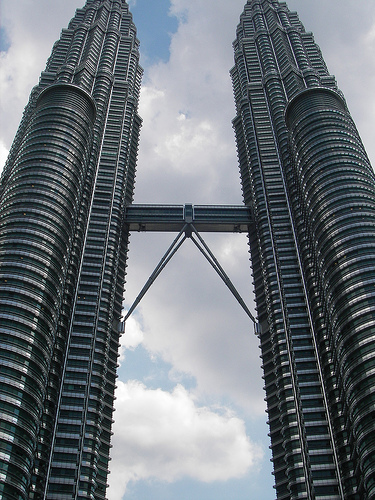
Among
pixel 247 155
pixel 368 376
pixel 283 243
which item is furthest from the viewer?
pixel 247 155

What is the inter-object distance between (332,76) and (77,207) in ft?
311

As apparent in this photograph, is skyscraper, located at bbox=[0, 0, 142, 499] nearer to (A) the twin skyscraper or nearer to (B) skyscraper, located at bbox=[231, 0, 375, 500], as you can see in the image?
(A) the twin skyscraper

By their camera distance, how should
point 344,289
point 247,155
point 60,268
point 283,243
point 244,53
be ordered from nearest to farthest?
point 344,289
point 60,268
point 283,243
point 247,155
point 244,53

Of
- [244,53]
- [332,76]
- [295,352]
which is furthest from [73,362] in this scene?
[244,53]

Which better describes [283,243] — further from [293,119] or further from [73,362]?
[73,362]

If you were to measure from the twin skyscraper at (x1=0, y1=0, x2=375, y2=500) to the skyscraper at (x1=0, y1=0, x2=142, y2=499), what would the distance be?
0.92ft

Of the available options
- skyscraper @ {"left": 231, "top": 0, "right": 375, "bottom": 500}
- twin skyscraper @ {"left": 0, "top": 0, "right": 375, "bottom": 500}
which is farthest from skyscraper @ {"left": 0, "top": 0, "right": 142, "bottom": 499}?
skyscraper @ {"left": 231, "top": 0, "right": 375, "bottom": 500}

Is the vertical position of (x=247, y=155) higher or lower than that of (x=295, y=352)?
higher

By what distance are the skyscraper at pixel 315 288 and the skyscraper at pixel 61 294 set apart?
34821 mm

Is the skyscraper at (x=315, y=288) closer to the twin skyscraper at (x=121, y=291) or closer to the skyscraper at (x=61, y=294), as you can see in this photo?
the twin skyscraper at (x=121, y=291)

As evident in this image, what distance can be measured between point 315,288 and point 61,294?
53.2 m

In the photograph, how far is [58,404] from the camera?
9731 cm

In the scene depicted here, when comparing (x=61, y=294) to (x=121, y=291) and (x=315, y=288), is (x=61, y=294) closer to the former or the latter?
(x=121, y=291)

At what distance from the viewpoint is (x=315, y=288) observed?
4437 inches
